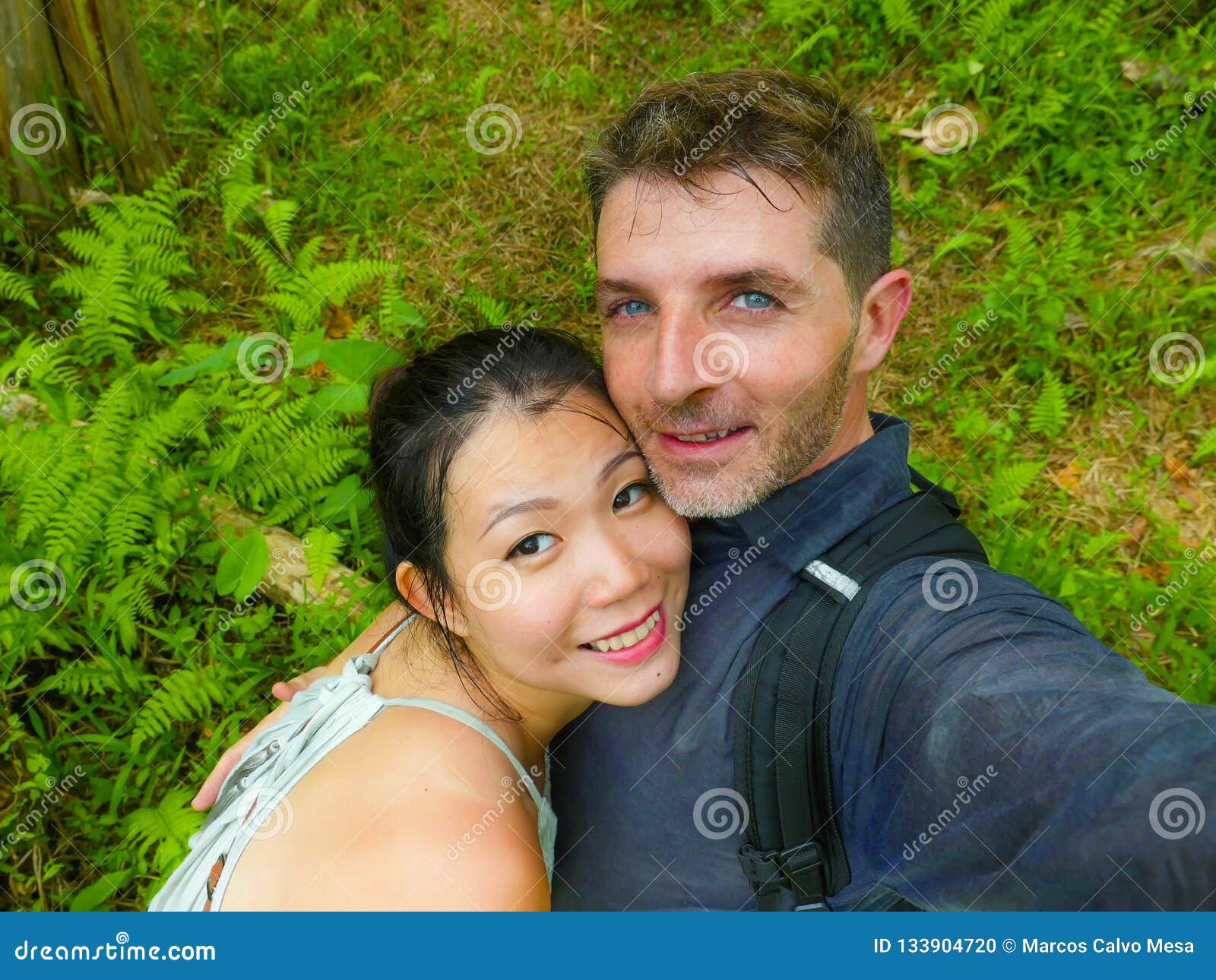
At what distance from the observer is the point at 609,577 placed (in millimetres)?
1959

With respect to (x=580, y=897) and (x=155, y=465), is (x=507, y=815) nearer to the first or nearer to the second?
(x=580, y=897)

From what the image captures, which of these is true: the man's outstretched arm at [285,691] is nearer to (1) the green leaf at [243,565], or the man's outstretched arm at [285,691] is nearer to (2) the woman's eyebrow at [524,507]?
(1) the green leaf at [243,565]

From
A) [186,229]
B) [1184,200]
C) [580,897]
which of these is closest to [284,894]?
[580,897]

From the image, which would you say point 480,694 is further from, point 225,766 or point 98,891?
point 98,891

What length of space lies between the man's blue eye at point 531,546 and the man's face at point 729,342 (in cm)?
37

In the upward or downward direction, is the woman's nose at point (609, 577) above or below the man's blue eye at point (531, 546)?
below

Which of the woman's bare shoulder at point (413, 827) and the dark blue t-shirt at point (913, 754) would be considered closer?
the dark blue t-shirt at point (913, 754)

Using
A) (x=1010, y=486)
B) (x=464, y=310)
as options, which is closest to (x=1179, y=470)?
(x=1010, y=486)

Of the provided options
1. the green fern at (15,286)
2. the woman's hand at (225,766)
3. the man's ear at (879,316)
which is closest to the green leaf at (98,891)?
the woman's hand at (225,766)

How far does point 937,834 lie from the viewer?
1604mm

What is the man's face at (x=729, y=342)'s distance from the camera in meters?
2.08

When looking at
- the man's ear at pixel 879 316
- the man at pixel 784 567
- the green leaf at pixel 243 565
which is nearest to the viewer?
the man at pixel 784 567

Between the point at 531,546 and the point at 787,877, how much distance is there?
1.02 metres

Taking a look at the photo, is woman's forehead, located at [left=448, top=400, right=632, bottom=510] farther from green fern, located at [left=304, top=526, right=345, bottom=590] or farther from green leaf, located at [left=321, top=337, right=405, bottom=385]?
green leaf, located at [left=321, top=337, right=405, bottom=385]
